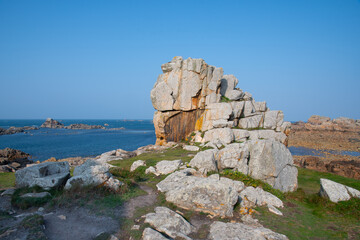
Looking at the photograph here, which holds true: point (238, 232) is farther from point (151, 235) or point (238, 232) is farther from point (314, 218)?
point (314, 218)

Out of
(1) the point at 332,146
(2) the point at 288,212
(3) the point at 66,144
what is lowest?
(3) the point at 66,144

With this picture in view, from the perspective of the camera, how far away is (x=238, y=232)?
29.1 feet

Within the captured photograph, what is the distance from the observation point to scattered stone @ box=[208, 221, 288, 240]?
8.56 m

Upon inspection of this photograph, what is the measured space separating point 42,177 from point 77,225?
5624 millimetres

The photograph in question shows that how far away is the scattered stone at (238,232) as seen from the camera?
337 inches

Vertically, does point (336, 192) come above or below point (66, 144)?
above

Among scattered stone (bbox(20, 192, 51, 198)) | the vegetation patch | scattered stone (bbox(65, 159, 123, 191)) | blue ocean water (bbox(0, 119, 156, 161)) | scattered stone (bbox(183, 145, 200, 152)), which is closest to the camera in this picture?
the vegetation patch

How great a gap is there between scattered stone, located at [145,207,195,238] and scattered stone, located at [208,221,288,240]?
996 millimetres

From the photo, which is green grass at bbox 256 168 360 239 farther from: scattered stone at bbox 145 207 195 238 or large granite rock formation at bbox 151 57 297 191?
large granite rock formation at bbox 151 57 297 191

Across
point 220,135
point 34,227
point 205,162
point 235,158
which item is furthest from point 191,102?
point 34,227

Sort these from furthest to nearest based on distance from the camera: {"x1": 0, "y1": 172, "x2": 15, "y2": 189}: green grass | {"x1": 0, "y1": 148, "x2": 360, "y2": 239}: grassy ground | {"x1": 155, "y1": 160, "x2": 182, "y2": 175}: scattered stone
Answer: {"x1": 155, "y1": 160, "x2": 182, "y2": 175}: scattered stone
{"x1": 0, "y1": 172, "x2": 15, "y2": 189}: green grass
{"x1": 0, "y1": 148, "x2": 360, "y2": 239}: grassy ground

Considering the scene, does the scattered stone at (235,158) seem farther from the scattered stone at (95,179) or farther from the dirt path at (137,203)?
the scattered stone at (95,179)

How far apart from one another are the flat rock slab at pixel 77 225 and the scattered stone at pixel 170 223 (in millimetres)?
1486

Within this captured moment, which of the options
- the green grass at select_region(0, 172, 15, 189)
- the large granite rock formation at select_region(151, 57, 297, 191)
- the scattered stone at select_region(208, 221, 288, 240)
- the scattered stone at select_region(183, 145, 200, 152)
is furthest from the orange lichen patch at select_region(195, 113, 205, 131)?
the scattered stone at select_region(208, 221, 288, 240)
